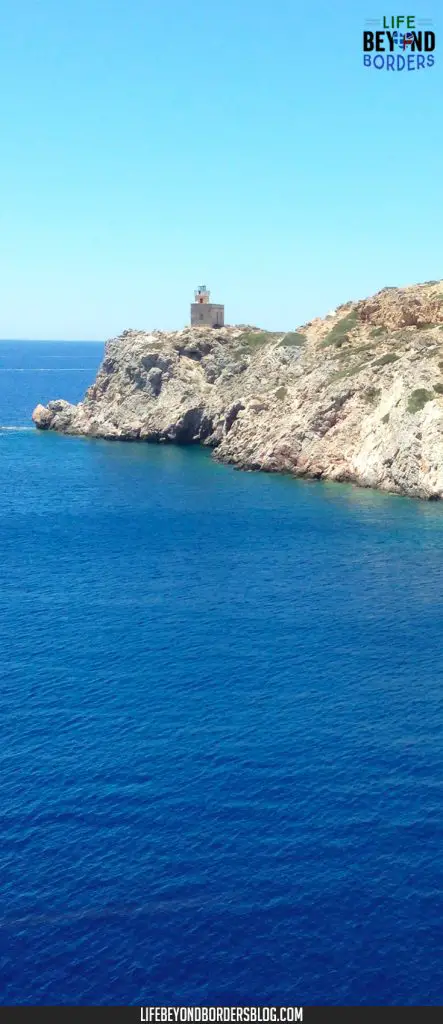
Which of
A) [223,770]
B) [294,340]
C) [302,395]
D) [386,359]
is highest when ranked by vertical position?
[294,340]

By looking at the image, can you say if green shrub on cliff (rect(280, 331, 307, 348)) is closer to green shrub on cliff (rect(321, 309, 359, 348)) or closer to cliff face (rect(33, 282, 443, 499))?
cliff face (rect(33, 282, 443, 499))

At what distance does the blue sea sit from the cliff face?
24.5 m

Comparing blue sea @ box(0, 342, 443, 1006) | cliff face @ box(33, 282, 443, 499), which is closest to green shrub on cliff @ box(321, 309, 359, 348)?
cliff face @ box(33, 282, 443, 499)

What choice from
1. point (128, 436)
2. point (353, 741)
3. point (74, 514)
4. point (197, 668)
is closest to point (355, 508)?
point (74, 514)

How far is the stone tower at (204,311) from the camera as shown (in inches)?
6634

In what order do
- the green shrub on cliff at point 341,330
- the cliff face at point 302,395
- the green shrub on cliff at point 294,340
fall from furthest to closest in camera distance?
the green shrub on cliff at point 294,340, the green shrub on cliff at point 341,330, the cliff face at point 302,395

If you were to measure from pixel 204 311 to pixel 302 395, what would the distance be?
4618 centimetres

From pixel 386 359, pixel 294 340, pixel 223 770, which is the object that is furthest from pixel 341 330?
pixel 223 770

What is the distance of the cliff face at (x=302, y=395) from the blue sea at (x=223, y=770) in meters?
24.5

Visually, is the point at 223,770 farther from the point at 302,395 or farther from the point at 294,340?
the point at 294,340

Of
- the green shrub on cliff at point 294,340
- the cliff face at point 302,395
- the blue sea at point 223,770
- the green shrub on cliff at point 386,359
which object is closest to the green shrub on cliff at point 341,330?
the cliff face at point 302,395

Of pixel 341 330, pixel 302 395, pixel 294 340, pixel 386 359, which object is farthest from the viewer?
pixel 294 340

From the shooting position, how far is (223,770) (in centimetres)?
4434

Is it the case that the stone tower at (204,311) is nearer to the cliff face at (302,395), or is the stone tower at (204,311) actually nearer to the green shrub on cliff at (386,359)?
the cliff face at (302,395)
